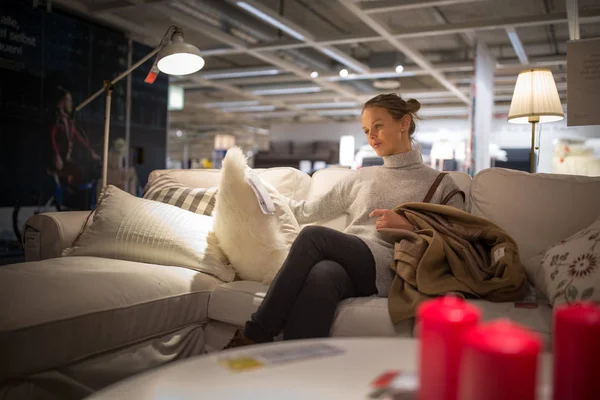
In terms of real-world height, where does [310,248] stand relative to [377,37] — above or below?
below

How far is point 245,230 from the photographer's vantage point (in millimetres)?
2055

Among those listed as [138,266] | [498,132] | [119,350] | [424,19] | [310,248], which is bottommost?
[119,350]

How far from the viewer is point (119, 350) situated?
1.74 meters

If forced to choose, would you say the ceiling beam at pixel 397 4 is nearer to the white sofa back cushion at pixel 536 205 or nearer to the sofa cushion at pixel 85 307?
the white sofa back cushion at pixel 536 205

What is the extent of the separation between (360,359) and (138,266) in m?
1.35

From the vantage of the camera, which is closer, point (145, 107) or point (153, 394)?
point (153, 394)

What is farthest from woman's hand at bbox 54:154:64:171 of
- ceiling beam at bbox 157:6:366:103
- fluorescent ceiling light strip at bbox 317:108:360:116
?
fluorescent ceiling light strip at bbox 317:108:360:116

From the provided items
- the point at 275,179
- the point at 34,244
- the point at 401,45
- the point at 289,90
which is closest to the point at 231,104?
the point at 289,90

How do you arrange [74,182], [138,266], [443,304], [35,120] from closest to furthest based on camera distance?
[443,304] → [138,266] → [35,120] → [74,182]

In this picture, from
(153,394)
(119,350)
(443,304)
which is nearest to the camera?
(443,304)

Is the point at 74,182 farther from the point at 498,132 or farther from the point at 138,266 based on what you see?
the point at 498,132

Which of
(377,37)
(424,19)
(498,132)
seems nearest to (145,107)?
(377,37)

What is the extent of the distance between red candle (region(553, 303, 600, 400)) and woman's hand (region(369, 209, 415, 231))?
1.34 meters

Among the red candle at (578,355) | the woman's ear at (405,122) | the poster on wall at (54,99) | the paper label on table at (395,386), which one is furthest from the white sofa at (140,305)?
the poster on wall at (54,99)
